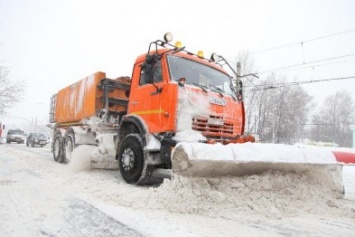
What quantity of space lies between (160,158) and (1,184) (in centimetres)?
298

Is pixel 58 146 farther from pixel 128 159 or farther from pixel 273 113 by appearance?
pixel 273 113

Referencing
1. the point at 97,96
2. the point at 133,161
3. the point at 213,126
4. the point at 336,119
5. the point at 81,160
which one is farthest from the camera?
the point at 336,119

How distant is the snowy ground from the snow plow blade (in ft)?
0.62

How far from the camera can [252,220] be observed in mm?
4105

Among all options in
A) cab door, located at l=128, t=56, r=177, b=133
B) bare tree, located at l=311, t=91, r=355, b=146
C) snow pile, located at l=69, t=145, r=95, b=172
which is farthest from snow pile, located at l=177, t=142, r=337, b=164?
bare tree, located at l=311, t=91, r=355, b=146

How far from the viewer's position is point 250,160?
4.67m

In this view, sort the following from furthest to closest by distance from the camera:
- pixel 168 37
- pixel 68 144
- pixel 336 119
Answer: pixel 336 119 → pixel 68 144 → pixel 168 37

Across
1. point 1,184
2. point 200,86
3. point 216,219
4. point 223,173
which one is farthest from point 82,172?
point 216,219

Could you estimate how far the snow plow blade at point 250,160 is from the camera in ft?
14.7

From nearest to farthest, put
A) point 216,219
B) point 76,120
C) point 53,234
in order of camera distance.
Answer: point 53,234
point 216,219
point 76,120

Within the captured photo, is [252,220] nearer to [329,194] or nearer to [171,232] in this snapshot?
[171,232]

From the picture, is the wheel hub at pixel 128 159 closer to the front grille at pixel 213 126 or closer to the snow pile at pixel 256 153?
the front grille at pixel 213 126

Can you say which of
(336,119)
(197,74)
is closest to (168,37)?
(197,74)

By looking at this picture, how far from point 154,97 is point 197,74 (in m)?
1.01
